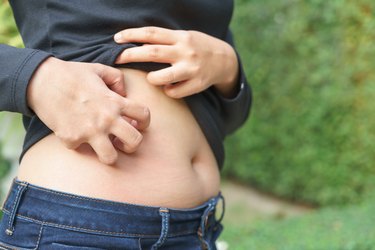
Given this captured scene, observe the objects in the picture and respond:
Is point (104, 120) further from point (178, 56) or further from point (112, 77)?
Result: point (178, 56)

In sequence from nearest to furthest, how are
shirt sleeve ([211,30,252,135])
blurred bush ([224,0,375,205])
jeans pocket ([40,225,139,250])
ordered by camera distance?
jeans pocket ([40,225,139,250]) < shirt sleeve ([211,30,252,135]) < blurred bush ([224,0,375,205])

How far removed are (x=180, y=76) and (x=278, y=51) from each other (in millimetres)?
3813

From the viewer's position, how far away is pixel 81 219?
1148mm

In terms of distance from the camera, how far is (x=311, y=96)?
4.78 m

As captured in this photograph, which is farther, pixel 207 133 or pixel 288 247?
pixel 288 247

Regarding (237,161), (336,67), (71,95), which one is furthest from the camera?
(237,161)

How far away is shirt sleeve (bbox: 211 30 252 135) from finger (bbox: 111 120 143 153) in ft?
1.48

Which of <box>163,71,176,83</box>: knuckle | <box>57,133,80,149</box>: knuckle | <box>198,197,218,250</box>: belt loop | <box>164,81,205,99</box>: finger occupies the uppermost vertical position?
<box>163,71,176,83</box>: knuckle

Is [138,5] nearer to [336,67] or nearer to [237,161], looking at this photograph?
[336,67]

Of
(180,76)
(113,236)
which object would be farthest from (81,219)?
(180,76)

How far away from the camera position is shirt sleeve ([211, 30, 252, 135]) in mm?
1587

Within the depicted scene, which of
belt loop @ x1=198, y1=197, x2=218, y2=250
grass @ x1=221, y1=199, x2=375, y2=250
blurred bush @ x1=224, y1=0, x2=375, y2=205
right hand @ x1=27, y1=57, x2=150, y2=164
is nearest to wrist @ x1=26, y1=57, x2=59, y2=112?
Answer: right hand @ x1=27, y1=57, x2=150, y2=164

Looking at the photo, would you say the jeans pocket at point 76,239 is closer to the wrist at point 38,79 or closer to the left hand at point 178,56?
the wrist at point 38,79

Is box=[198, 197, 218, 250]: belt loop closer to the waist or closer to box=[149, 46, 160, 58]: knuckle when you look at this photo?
the waist
